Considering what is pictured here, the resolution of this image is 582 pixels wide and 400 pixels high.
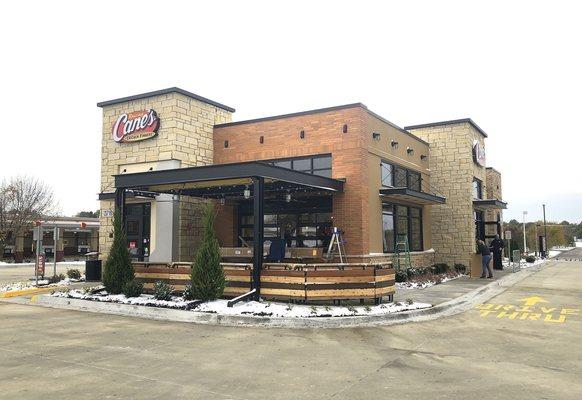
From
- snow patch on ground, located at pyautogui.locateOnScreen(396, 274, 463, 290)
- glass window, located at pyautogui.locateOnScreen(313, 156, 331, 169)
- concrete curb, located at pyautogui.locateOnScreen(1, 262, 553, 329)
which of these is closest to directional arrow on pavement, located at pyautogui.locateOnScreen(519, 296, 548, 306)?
concrete curb, located at pyautogui.locateOnScreen(1, 262, 553, 329)

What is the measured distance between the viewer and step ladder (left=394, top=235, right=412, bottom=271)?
62.2 ft

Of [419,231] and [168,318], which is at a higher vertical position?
[419,231]

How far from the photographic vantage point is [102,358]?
739cm

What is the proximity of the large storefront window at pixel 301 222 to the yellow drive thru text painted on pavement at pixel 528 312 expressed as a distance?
6.30 meters

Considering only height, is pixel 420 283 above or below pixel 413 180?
below

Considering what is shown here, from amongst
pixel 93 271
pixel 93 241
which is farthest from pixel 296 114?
pixel 93 241

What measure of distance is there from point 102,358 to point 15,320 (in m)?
5.10

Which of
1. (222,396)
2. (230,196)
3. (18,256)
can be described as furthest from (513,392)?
(18,256)

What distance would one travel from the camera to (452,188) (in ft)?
77.8

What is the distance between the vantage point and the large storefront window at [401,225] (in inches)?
755

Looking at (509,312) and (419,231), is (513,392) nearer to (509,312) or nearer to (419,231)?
(509,312)

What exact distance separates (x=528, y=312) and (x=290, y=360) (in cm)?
792

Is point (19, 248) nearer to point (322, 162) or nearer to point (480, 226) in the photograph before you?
point (322, 162)

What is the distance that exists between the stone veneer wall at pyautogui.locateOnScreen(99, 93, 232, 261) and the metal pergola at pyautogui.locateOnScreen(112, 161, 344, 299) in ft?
6.45
